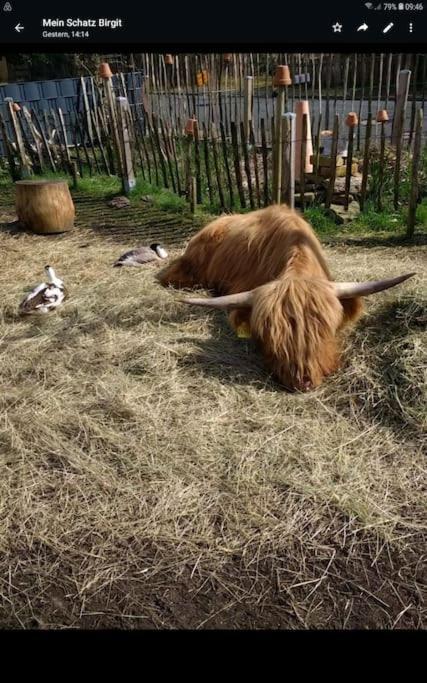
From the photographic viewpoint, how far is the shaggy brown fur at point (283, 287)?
3.29 meters

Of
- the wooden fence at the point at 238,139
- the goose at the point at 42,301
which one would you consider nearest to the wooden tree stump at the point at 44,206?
Result: the wooden fence at the point at 238,139

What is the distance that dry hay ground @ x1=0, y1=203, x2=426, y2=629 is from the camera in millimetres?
2098

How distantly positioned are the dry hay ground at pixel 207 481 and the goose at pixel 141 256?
1940 millimetres

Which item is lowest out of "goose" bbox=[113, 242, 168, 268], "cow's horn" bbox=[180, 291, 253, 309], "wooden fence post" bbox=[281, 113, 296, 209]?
"goose" bbox=[113, 242, 168, 268]

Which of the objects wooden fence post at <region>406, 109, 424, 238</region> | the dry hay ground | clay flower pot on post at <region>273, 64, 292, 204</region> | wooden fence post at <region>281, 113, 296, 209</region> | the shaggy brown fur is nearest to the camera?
the dry hay ground

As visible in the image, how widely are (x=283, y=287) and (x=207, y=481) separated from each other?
137cm

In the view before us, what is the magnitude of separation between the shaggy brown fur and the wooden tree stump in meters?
3.52

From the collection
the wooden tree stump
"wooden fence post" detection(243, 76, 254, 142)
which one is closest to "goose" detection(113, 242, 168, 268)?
the wooden tree stump

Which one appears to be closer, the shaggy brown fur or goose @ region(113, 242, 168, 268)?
the shaggy brown fur

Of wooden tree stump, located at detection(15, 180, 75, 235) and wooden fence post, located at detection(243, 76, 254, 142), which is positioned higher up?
wooden fence post, located at detection(243, 76, 254, 142)

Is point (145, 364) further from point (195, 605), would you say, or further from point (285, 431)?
point (195, 605)

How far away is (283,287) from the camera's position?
3436 millimetres

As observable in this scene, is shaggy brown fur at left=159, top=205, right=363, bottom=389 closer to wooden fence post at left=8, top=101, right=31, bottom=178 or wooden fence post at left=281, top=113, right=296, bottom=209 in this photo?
wooden fence post at left=281, top=113, right=296, bottom=209

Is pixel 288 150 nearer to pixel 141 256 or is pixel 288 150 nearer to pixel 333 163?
pixel 333 163
